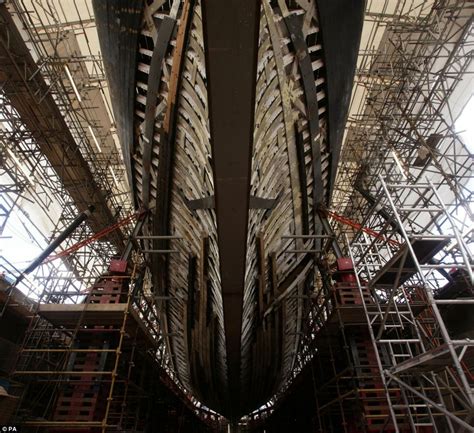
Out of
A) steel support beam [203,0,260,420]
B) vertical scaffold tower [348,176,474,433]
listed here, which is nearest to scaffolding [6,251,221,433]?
steel support beam [203,0,260,420]

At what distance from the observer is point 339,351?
25.1 feet

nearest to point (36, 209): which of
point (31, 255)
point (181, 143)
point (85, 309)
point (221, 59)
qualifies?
point (31, 255)

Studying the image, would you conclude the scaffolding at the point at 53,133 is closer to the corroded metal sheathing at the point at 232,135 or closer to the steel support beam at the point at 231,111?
the corroded metal sheathing at the point at 232,135

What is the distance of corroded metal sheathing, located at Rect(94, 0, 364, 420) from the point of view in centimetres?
295

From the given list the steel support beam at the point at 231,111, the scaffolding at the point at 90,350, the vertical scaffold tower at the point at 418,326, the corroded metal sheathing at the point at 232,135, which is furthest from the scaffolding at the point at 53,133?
the vertical scaffold tower at the point at 418,326

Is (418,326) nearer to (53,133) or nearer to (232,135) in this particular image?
(232,135)

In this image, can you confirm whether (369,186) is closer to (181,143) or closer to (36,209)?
(181,143)

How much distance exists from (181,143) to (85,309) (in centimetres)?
294

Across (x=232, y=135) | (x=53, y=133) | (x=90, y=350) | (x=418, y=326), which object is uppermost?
(x=53, y=133)

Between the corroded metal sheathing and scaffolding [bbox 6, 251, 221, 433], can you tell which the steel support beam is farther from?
scaffolding [bbox 6, 251, 221, 433]

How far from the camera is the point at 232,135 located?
3020 mm

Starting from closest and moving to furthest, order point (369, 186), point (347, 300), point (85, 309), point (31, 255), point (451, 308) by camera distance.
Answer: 1. point (85, 309)
2. point (347, 300)
3. point (451, 308)
4. point (369, 186)
5. point (31, 255)

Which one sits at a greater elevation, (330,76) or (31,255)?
(31,255)

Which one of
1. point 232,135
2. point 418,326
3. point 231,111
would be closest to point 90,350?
point 232,135
